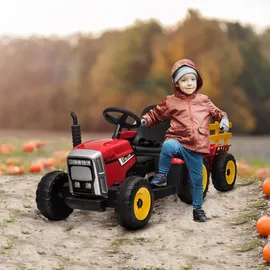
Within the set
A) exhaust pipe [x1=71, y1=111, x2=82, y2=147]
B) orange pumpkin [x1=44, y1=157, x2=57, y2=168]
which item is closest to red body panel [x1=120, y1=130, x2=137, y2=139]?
exhaust pipe [x1=71, y1=111, x2=82, y2=147]

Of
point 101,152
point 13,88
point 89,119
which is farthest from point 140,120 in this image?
point 13,88

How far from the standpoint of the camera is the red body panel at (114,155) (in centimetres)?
491

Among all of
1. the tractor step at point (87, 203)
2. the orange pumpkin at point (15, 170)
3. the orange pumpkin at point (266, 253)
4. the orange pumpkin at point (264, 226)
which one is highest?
the orange pumpkin at point (15, 170)

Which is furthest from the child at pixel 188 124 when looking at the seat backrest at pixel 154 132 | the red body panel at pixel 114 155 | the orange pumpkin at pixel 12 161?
the orange pumpkin at pixel 12 161

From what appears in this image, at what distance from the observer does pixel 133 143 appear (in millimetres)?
5656

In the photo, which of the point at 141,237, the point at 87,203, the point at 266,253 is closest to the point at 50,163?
the point at 87,203

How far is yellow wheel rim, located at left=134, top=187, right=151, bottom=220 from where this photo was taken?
15.6 feet

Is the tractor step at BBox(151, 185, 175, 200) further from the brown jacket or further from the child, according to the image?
the brown jacket

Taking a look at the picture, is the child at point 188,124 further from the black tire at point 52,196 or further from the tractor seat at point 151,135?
the black tire at point 52,196

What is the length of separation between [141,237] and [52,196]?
0.90 meters

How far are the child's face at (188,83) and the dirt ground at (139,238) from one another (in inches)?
43.6

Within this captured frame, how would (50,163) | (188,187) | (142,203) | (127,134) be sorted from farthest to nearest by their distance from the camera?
(50,163)
(127,134)
(188,187)
(142,203)

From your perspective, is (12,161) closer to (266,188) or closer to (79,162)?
(79,162)

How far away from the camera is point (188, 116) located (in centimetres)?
500
